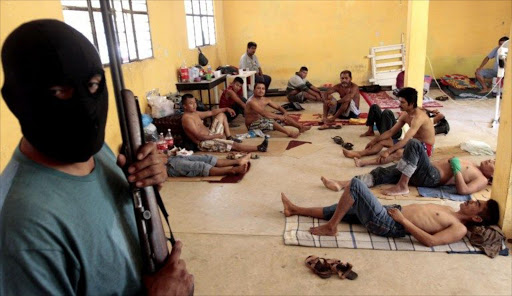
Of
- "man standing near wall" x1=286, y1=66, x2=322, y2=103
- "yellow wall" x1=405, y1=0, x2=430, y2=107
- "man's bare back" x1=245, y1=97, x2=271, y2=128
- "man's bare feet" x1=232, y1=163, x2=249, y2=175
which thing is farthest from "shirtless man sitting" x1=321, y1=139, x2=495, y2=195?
"man standing near wall" x1=286, y1=66, x2=322, y2=103

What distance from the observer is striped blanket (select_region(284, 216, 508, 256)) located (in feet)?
10.8

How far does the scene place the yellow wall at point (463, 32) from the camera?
10742 millimetres

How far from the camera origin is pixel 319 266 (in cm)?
304

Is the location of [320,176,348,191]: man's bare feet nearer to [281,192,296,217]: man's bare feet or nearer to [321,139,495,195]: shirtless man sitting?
[321,139,495,195]: shirtless man sitting

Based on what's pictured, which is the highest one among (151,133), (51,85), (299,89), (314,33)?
(314,33)

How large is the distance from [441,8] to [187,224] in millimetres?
10477

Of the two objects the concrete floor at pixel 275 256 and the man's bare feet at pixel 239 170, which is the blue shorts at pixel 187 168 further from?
the man's bare feet at pixel 239 170

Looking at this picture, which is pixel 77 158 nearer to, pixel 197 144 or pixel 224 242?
pixel 224 242

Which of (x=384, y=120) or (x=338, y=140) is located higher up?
(x=384, y=120)

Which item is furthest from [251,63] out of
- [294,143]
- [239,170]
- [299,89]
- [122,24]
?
[239,170]

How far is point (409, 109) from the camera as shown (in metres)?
5.15

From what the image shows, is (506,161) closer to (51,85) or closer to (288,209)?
(288,209)

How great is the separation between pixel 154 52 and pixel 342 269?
536 centimetres

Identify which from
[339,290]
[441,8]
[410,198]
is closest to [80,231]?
[339,290]
